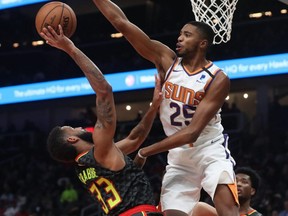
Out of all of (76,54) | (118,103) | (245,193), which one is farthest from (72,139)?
(118,103)

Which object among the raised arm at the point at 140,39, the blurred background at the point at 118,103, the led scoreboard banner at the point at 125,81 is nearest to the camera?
the raised arm at the point at 140,39

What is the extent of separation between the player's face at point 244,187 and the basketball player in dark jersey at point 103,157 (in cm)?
133

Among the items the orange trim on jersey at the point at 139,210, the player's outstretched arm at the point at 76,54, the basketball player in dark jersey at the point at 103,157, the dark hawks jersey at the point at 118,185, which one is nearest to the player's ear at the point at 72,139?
the basketball player in dark jersey at the point at 103,157

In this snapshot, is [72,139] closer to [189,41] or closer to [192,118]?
[192,118]

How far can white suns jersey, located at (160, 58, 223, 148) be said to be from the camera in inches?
188

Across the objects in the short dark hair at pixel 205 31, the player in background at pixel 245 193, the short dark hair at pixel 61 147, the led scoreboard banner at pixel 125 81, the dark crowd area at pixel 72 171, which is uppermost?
the short dark hair at pixel 205 31

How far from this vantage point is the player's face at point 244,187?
5570mm

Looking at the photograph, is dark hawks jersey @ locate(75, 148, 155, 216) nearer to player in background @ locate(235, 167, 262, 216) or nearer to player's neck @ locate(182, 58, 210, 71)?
player's neck @ locate(182, 58, 210, 71)

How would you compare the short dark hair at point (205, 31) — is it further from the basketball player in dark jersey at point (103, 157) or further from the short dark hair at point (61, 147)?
the short dark hair at point (61, 147)

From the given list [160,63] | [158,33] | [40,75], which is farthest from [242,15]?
[160,63]

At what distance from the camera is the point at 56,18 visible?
4.75 meters

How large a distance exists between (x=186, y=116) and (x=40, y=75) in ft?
43.6

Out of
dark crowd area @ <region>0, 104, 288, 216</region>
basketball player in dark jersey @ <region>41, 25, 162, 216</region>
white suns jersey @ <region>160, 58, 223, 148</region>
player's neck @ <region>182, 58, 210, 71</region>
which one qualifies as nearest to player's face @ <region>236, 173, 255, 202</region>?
white suns jersey @ <region>160, 58, 223, 148</region>

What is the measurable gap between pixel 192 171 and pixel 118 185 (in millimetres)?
719
